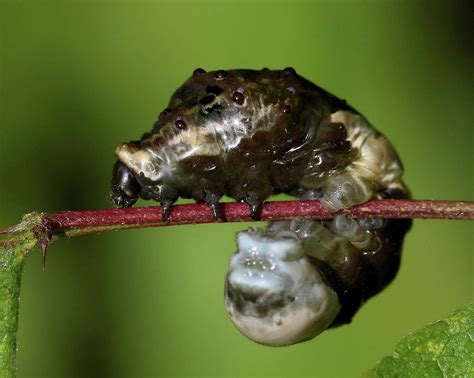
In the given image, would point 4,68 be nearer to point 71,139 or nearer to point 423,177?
point 71,139

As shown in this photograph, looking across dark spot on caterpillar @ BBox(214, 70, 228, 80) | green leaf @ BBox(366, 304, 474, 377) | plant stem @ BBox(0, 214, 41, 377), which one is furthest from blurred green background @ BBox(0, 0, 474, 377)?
green leaf @ BBox(366, 304, 474, 377)

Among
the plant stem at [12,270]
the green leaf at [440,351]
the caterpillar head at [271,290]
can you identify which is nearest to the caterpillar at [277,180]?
the caterpillar head at [271,290]

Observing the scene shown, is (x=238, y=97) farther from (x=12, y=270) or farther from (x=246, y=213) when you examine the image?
(x=12, y=270)

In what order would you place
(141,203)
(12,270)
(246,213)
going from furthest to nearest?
1. (141,203)
2. (246,213)
3. (12,270)

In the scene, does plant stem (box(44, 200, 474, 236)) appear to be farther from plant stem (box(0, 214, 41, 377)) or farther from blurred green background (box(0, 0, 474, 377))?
blurred green background (box(0, 0, 474, 377))

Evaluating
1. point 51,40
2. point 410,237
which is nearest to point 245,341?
point 410,237

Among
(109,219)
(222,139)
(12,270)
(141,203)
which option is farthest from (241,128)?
(141,203)
